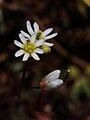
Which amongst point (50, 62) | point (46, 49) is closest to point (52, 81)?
point (46, 49)

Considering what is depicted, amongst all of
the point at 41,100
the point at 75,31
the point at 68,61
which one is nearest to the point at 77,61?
the point at 68,61

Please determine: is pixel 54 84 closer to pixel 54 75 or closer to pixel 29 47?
pixel 54 75

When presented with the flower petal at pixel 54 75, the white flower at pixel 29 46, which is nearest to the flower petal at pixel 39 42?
the white flower at pixel 29 46

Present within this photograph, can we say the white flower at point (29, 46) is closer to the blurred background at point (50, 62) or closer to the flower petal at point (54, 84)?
the flower petal at point (54, 84)

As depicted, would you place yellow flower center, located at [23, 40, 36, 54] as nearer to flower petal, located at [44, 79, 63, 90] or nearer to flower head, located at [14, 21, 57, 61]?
flower head, located at [14, 21, 57, 61]

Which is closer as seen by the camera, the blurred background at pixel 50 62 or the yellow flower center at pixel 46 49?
the yellow flower center at pixel 46 49
